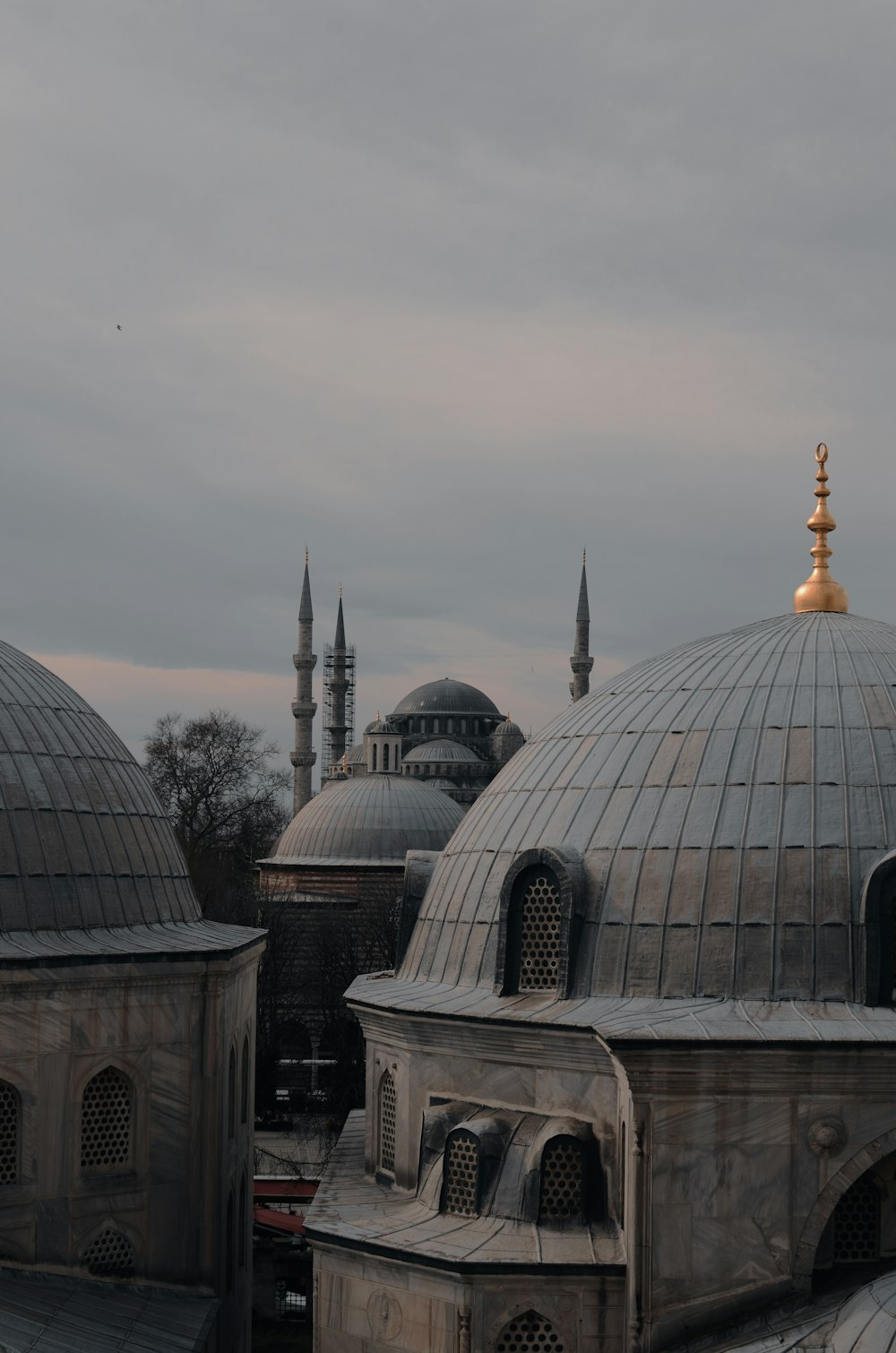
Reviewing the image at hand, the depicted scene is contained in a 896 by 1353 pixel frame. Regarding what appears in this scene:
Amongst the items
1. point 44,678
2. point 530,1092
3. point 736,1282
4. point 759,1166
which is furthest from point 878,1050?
point 44,678

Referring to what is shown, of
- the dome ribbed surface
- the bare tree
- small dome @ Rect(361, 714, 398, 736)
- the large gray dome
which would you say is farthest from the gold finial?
small dome @ Rect(361, 714, 398, 736)

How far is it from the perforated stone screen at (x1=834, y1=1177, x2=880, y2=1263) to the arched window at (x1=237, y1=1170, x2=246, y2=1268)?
9775 mm

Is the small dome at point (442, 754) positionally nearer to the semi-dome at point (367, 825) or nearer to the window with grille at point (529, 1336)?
the semi-dome at point (367, 825)

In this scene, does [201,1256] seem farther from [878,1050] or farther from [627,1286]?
[878,1050]

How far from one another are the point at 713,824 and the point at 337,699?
275 feet

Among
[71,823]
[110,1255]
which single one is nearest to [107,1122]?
[110,1255]

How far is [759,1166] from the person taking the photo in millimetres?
14078

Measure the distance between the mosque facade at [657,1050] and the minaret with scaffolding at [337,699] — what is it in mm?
80689

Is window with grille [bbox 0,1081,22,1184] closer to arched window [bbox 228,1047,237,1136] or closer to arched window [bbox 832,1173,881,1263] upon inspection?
arched window [bbox 228,1047,237,1136]

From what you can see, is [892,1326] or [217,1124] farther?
[217,1124]

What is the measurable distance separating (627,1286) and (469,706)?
7845 centimetres

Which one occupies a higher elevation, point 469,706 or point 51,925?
point 469,706

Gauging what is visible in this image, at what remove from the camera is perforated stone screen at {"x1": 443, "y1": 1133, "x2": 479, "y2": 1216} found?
1589 cm

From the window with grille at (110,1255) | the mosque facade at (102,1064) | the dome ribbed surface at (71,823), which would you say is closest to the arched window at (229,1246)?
the mosque facade at (102,1064)
